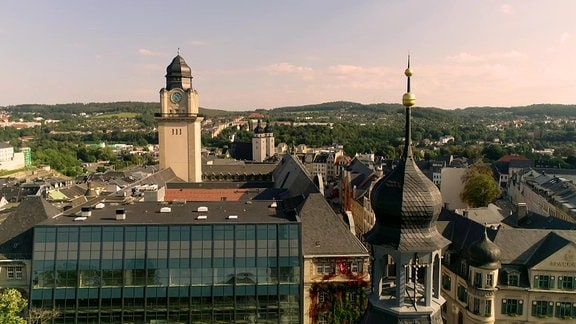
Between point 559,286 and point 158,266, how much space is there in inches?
1138

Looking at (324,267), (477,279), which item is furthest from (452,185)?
(324,267)

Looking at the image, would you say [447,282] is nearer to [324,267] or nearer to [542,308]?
[542,308]

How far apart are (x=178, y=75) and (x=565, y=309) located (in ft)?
202

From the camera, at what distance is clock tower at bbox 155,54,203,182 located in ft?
256

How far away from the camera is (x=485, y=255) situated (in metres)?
34.7

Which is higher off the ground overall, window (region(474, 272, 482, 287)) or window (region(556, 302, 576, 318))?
window (region(474, 272, 482, 287))

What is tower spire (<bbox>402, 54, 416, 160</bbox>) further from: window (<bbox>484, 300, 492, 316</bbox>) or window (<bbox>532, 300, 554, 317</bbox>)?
window (<bbox>532, 300, 554, 317</bbox>)

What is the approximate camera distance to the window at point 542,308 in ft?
116

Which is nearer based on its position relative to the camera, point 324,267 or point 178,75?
point 324,267

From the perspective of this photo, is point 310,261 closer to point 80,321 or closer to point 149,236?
point 149,236

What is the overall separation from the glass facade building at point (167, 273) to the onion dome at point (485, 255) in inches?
496

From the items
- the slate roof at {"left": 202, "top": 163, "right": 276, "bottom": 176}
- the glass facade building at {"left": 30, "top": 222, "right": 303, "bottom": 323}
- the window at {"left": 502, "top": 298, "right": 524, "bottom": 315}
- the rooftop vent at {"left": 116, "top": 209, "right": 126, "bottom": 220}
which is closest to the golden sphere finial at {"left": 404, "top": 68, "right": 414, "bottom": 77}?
the glass facade building at {"left": 30, "top": 222, "right": 303, "bottom": 323}

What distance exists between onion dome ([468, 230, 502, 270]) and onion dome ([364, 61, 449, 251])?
24327 millimetres

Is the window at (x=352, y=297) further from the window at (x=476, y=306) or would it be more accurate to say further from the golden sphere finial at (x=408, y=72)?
the golden sphere finial at (x=408, y=72)
